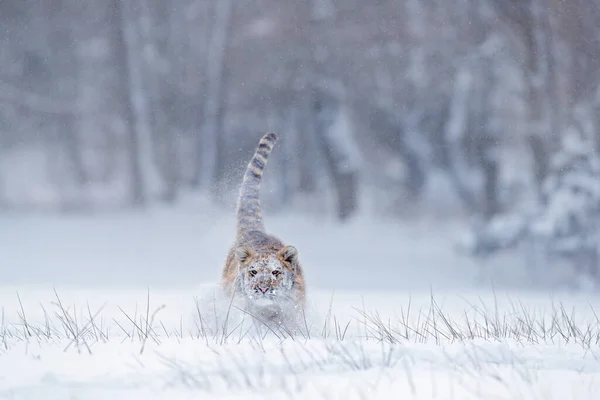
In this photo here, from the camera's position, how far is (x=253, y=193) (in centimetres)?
667

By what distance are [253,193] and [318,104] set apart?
894cm

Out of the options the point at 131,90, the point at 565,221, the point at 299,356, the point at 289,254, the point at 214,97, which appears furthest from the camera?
the point at 131,90

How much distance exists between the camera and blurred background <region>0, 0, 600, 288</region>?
12.9m

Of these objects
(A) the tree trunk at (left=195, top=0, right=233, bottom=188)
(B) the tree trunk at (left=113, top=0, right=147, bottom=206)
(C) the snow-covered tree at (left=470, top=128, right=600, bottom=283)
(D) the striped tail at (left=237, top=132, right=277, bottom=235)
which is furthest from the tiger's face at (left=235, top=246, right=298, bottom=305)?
(B) the tree trunk at (left=113, top=0, right=147, bottom=206)

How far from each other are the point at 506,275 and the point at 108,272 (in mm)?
7081

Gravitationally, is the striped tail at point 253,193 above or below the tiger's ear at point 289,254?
above

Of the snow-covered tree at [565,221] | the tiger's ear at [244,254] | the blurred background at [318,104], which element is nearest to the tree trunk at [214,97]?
the blurred background at [318,104]

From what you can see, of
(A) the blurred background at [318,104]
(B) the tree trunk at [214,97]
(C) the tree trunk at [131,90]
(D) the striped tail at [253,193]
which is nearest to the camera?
(D) the striped tail at [253,193]

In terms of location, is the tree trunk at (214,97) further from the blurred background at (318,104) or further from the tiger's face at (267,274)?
the tiger's face at (267,274)

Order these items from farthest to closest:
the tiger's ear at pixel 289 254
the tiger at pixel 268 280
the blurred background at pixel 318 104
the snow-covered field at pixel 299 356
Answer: the blurred background at pixel 318 104
the tiger's ear at pixel 289 254
the tiger at pixel 268 280
the snow-covered field at pixel 299 356

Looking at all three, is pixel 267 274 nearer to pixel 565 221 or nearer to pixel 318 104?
pixel 565 221

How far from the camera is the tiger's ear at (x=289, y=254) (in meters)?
5.25

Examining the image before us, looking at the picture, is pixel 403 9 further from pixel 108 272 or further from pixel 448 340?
pixel 448 340

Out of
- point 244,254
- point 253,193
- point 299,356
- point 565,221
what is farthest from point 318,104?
point 299,356
